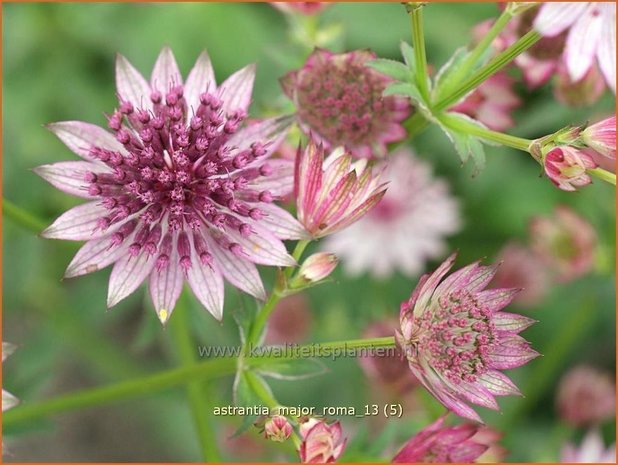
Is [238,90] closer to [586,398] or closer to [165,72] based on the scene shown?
[165,72]

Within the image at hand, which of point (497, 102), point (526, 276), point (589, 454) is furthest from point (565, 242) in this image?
point (497, 102)

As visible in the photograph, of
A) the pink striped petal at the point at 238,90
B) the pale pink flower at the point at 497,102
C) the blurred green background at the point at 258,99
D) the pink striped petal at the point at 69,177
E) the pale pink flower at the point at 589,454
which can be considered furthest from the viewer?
the blurred green background at the point at 258,99

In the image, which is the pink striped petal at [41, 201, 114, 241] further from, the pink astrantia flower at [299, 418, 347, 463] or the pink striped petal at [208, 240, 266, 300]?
the pink astrantia flower at [299, 418, 347, 463]

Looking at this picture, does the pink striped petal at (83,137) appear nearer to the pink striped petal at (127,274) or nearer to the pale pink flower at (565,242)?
the pink striped petal at (127,274)

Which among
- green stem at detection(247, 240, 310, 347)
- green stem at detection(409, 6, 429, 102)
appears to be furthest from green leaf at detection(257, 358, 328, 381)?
green stem at detection(409, 6, 429, 102)

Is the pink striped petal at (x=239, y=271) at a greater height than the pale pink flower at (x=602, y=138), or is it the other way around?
the pale pink flower at (x=602, y=138)

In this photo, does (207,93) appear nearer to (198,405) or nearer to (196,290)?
(196,290)

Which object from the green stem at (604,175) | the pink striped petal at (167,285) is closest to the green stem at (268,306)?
the pink striped petal at (167,285)

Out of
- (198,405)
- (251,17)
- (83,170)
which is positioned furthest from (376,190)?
(251,17)
